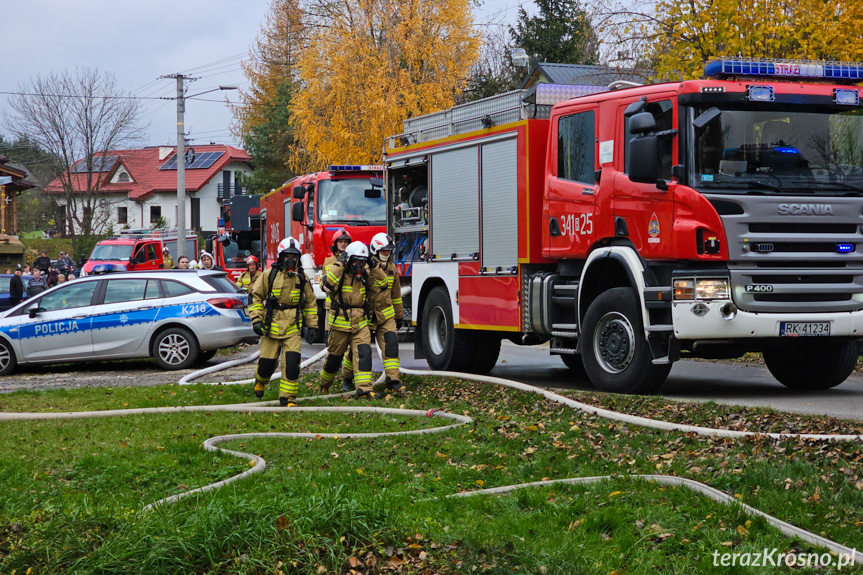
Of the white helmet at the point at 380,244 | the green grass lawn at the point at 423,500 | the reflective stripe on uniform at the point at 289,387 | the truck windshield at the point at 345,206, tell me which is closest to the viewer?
the green grass lawn at the point at 423,500

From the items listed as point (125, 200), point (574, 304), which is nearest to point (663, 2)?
point (574, 304)

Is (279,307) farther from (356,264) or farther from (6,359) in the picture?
(6,359)

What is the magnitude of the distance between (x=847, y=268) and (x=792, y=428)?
8.77 feet

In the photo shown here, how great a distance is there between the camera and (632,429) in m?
7.84

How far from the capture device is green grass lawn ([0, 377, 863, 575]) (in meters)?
4.66

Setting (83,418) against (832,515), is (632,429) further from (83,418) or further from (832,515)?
(83,418)

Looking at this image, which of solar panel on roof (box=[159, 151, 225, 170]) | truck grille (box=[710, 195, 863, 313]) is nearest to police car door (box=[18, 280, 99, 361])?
truck grille (box=[710, 195, 863, 313])

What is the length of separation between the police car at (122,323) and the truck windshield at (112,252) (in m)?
15.9

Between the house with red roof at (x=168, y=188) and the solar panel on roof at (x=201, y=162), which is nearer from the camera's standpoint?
the house with red roof at (x=168, y=188)

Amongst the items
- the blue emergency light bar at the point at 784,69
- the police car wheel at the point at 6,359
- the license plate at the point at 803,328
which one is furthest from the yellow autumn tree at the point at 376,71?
the license plate at the point at 803,328

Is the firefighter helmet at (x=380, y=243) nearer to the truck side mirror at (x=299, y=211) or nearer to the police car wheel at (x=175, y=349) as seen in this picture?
the police car wheel at (x=175, y=349)

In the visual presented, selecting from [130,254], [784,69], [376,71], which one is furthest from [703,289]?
[376,71]

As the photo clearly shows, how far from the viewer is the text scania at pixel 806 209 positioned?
933 centimetres

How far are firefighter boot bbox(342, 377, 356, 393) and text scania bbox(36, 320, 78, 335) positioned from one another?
5643mm
